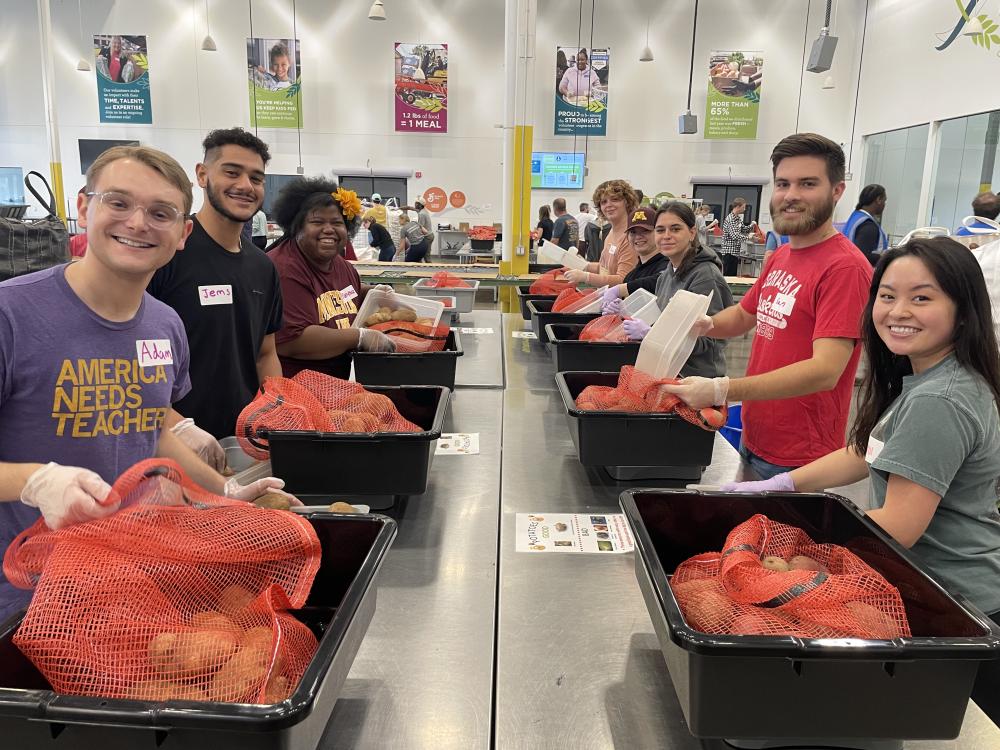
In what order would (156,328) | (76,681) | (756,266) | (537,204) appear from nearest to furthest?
(76,681) → (156,328) → (756,266) → (537,204)

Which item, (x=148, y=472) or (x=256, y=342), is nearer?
(x=148, y=472)

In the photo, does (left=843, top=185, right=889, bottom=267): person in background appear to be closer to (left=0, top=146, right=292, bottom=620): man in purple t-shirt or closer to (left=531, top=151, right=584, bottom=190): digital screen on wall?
(left=0, top=146, right=292, bottom=620): man in purple t-shirt

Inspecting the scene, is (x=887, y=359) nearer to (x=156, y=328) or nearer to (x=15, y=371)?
(x=156, y=328)

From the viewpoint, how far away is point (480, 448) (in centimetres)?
199

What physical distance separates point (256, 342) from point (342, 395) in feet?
1.52

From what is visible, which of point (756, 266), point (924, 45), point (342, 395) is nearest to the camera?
point (342, 395)

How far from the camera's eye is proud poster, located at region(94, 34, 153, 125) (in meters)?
12.3

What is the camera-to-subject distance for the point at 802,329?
6.13 ft

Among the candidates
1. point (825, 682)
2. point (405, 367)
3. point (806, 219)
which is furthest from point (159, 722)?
point (806, 219)

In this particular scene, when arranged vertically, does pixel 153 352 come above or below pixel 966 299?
below

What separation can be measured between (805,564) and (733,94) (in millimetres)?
13610

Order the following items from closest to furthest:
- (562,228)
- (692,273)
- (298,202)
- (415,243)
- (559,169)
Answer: (298,202) < (692,273) < (415,243) < (562,228) < (559,169)

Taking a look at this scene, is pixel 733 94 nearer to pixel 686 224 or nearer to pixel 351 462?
pixel 686 224

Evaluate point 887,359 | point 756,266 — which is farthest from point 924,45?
point 887,359
